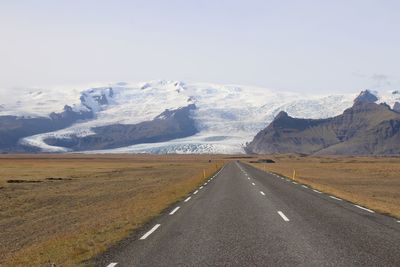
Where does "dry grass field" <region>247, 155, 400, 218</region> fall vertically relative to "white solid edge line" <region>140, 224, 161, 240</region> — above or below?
below

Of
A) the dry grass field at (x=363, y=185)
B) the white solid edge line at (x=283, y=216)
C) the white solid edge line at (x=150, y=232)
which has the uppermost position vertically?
the white solid edge line at (x=150, y=232)

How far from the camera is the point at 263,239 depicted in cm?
1472

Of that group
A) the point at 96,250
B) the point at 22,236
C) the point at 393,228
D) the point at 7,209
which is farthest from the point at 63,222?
the point at 393,228

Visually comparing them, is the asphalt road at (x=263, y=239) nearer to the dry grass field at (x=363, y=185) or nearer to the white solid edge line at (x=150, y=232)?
the white solid edge line at (x=150, y=232)

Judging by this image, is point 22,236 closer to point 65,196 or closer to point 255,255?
point 255,255

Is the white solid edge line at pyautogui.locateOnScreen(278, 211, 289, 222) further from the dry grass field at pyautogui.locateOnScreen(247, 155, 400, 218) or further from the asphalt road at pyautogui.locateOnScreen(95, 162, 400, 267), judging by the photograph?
the dry grass field at pyautogui.locateOnScreen(247, 155, 400, 218)

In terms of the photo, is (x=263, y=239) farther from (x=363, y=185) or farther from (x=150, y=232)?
(x=363, y=185)

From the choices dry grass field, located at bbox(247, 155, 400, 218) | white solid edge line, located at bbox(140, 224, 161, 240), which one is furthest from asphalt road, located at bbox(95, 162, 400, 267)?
dry grass field, located at bbox(247, 155, 400, 218)

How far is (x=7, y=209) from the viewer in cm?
2888

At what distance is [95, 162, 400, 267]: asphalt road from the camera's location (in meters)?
11.9

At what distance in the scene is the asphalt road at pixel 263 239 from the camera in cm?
1187

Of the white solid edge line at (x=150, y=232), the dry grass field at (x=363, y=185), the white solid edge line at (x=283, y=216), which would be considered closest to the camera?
the white solid edge line at (x=150, y=232)

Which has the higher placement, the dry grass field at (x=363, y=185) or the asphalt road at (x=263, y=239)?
the asphalt road at (x=263, y=239)

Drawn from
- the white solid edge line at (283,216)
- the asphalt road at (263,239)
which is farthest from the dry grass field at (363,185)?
the white solid edge line at (283,216)
